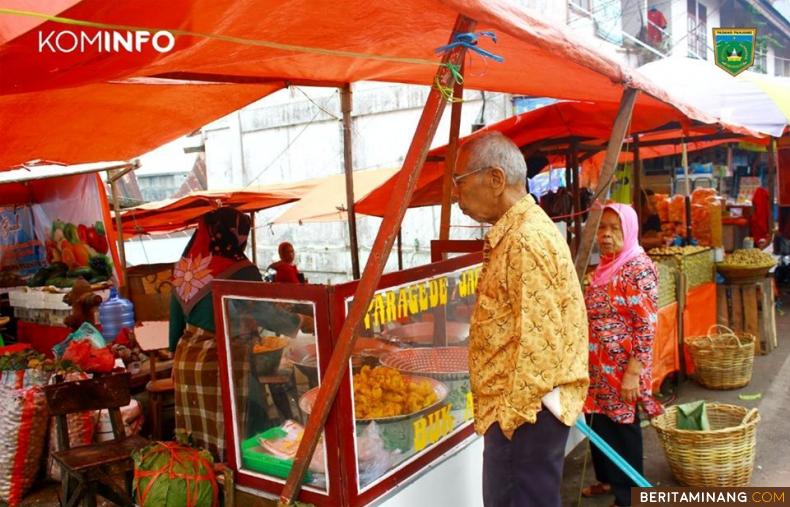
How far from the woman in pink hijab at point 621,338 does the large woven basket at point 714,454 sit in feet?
1.35

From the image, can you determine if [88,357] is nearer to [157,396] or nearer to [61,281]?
[157,396]

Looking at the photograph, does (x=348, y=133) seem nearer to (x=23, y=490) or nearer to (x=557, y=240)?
(x=557, y=240)

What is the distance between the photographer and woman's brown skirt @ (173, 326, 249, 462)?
10.8 ft

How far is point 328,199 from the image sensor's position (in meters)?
9.77

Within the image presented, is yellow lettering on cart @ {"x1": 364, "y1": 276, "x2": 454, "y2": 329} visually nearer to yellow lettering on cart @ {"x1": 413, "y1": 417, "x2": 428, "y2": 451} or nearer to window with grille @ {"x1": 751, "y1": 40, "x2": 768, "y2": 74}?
yellow lettering on cart @ {"x1": 413, "y1": 417, "x2": 428, "y2": 451}

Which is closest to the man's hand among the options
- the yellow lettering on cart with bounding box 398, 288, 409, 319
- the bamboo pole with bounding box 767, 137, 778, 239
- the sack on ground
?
the yellow lettering on cart with bounding box 398, 288, 409, 319

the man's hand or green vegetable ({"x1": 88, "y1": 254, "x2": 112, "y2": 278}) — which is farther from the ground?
green vegetable ({"x1": 88, "y1": 254, "x2": 112, "y2": 278})

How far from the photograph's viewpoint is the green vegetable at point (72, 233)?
688 centimetres

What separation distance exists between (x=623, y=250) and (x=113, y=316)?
5.27m

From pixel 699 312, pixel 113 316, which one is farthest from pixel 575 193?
pixel 113 316

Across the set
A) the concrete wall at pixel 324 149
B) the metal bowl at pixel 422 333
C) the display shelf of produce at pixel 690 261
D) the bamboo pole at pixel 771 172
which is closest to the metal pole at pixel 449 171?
the metal bowl at pixel 422 333

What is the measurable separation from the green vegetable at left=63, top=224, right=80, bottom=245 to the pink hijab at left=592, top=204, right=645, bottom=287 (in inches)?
224

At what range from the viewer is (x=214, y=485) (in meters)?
2.83

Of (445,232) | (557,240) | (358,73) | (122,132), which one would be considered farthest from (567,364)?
(122,132)
